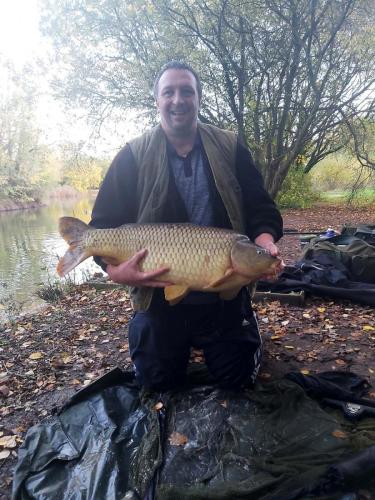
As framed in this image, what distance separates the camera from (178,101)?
182cm

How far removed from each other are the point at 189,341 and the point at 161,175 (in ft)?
2.85

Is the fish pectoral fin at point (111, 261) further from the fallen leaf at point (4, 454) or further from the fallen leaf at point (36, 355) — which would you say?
the fallen leaf at point (36, 355)

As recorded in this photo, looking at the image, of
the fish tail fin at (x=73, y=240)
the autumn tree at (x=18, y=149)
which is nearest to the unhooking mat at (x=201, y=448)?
the fish tail fin at (x=73, y=240)

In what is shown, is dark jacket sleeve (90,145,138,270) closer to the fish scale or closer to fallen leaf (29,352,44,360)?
the fish scale

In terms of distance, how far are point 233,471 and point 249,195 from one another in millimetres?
1242

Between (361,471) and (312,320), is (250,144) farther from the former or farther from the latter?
(361,471)

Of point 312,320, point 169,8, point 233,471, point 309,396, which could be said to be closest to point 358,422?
point 309,396

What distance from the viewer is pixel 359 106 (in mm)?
10711

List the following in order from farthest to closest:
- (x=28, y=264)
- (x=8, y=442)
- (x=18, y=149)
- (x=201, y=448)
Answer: (x=18, y=149) < (x=28, y=264) < (x=8, y=442) < (x=201, y=448)

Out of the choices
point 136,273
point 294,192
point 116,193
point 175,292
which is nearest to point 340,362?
point 175,292

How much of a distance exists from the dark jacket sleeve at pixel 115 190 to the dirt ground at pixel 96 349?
1.01m

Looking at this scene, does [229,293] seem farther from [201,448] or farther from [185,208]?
[201,448]

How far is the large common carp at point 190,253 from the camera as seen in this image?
1.57 meters

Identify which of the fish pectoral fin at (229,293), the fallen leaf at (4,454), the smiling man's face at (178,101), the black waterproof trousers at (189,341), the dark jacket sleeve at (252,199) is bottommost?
the fallen leaf at (4,454)
